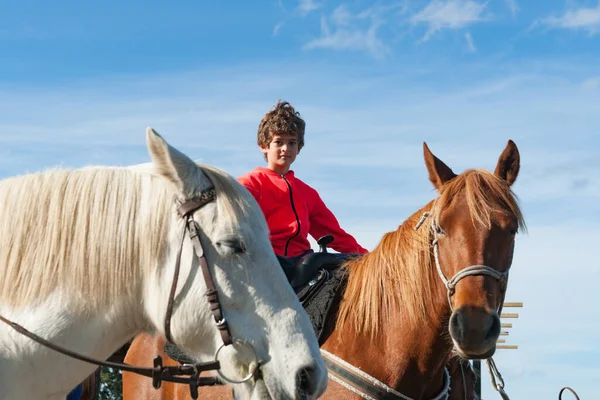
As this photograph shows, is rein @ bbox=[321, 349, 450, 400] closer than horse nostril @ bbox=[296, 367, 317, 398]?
No

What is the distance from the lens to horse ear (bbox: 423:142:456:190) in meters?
5.65

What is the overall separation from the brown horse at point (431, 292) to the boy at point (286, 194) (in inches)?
31.1

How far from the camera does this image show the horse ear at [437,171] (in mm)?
5648

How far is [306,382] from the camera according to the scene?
139 inches

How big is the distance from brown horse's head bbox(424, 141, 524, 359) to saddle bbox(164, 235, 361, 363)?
2.78 feet

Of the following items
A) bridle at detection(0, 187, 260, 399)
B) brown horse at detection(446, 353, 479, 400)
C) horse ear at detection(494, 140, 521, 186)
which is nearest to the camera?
bridle at detection(0, 187, 260, 399)

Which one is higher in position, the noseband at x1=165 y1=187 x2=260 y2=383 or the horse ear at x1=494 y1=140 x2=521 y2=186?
the horse ear at x1=494 y1=140 x2=521 y2=186

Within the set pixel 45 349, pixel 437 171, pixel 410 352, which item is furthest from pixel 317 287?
pixel 45 349

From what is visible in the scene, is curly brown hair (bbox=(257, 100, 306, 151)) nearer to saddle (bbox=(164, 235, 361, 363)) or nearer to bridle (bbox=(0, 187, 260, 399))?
saddle (bbox=(164, 235, 361, 363))

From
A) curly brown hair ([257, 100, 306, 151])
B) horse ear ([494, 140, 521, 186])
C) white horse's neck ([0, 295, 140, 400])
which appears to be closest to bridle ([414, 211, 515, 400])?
horse ear ([494, 140, 521, 186])

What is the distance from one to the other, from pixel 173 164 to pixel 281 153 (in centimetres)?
318

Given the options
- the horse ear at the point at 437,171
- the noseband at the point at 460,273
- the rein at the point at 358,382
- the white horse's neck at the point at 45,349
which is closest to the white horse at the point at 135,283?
the white horse's neck at the point at 45,349

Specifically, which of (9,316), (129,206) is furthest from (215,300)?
(9,316)

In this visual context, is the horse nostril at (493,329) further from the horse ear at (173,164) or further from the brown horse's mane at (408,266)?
the horse ear at (173,164)
